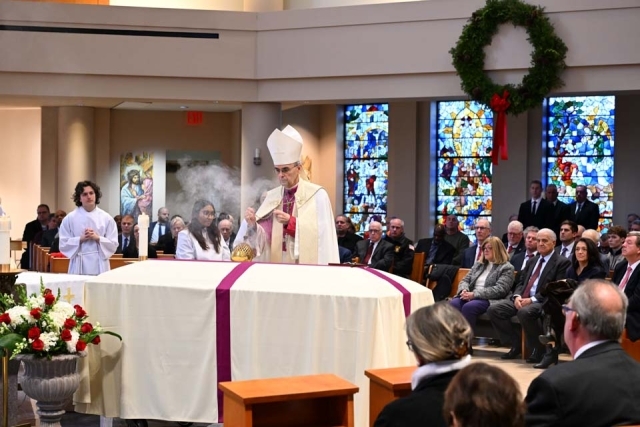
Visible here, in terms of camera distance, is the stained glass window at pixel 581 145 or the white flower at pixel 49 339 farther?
the stained glass window at pixel 581 145

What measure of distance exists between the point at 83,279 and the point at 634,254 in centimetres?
450

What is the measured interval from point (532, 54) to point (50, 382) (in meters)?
7.92

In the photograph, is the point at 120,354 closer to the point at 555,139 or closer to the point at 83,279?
the point at 83,279

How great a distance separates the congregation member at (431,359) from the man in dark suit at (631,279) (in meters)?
4.99

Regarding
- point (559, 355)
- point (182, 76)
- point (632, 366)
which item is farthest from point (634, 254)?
point (182, 76)

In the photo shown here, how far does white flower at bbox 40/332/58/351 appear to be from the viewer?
4.48m

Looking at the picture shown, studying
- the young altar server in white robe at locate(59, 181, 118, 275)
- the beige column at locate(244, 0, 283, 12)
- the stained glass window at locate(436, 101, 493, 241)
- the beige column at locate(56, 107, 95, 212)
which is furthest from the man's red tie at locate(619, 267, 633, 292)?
the beige column at locate(56, 107, 95, 212)

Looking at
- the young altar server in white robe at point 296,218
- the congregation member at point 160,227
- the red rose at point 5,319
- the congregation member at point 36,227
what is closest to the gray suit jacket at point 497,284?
the young altar server in white robe at point 296,218

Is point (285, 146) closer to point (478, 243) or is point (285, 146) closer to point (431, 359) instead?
point (431, 359)

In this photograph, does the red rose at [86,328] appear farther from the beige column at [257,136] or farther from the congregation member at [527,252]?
the beige column at [257,136]

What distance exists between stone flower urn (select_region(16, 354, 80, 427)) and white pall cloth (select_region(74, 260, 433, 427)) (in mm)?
371

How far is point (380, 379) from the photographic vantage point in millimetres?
3652

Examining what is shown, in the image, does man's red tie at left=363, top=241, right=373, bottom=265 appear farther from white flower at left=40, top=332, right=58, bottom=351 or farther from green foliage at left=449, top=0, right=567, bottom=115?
white flower at left=40, top=332, right=58, bottom=351

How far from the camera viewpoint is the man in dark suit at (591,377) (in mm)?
2752
